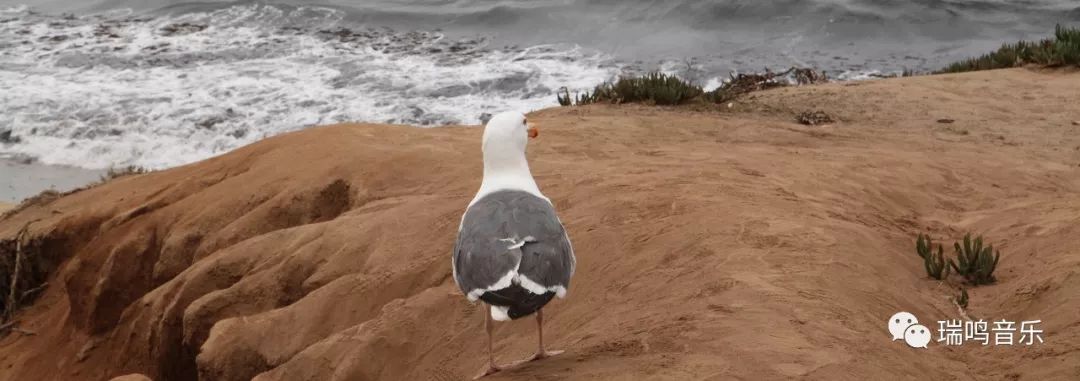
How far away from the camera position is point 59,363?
896 centimetres

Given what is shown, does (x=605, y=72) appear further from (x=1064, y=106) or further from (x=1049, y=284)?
(x=1049, y=284)

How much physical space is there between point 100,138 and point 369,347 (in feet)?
36.5

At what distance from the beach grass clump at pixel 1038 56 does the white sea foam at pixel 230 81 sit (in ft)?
17.9

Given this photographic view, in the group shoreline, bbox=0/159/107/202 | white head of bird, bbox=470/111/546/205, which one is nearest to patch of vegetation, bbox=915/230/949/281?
white head of bird, bbox=470/111/546/205

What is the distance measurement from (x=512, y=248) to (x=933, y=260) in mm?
2656

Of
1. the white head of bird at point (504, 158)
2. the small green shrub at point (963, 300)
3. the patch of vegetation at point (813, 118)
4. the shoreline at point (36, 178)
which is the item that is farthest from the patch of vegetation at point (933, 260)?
the shoreline at point (36, 178)

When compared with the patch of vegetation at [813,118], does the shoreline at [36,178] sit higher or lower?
lower

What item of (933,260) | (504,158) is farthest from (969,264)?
(504,158)

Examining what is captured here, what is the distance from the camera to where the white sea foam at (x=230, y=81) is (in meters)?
15.5

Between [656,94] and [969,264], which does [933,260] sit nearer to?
[969,264]

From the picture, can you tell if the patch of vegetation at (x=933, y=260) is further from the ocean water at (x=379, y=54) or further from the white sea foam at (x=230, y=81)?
the white sea foam at (x=230, y=81)

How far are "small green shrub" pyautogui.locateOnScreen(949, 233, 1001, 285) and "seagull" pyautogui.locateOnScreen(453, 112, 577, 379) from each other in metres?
2.35

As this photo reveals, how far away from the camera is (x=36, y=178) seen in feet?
47.0

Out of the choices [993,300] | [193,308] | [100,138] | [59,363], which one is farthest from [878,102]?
[100,138]
